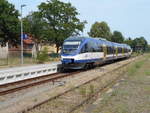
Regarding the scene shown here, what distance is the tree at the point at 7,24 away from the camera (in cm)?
4631

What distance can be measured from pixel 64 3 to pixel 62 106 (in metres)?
47.0

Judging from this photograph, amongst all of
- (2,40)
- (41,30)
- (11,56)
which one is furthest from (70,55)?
(41,30)

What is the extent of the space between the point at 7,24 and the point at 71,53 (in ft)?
95.7

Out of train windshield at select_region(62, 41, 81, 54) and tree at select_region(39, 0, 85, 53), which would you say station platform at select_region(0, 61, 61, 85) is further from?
tree at select_region(39, 0, 85, 53)

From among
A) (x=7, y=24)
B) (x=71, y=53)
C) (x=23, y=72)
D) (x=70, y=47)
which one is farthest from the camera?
(x=7, y=24)

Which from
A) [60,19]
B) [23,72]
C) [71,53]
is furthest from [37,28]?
[23,72]

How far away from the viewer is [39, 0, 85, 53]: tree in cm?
5219

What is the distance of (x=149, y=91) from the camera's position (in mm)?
11484

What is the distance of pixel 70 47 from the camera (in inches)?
829

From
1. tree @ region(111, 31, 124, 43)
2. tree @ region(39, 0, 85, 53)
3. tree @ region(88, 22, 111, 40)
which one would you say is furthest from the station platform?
tree @ region(111, 31, 124, 43)

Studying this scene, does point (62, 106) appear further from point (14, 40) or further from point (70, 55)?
point (14, 40)

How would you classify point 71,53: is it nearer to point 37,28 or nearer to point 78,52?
point 78,52

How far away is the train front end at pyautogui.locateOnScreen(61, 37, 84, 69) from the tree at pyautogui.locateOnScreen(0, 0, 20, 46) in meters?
27.4

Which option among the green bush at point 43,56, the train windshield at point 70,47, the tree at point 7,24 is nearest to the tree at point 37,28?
the tree at point 7,24
